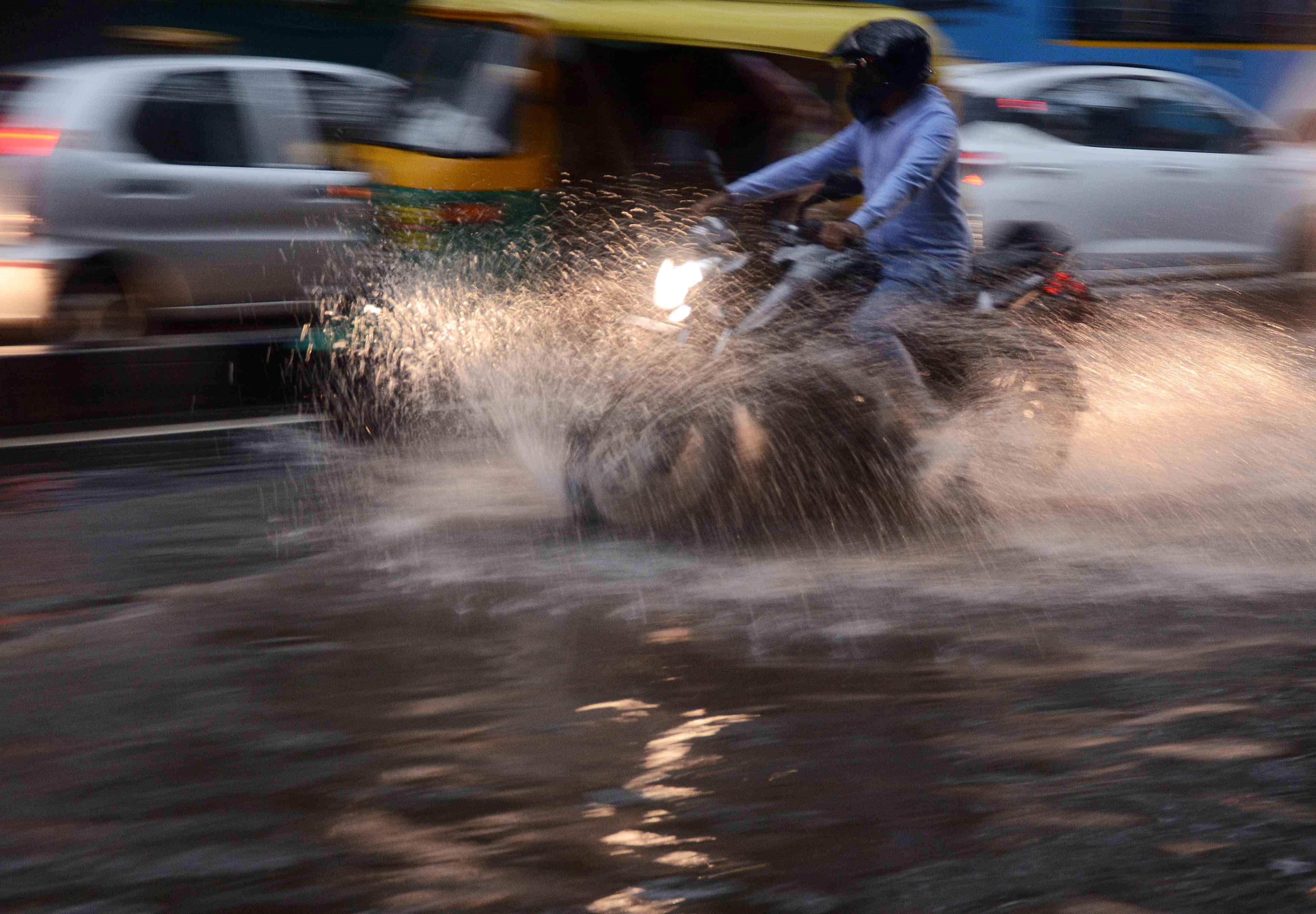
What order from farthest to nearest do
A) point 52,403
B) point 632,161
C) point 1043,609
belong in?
point 632,161
point 52,403
point 1043,609

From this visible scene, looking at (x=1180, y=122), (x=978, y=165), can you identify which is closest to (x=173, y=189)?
(x=978, y=165)

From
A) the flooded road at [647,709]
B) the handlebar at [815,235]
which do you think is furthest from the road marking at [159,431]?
the handlebar at [815,235]

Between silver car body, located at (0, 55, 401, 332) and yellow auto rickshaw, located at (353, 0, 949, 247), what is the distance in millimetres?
500

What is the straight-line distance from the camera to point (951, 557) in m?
5.42

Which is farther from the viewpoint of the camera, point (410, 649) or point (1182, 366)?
point (1182, 366)

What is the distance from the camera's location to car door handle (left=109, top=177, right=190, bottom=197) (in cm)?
898

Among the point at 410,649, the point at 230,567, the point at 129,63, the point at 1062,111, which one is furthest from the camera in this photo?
the point at 1062,111

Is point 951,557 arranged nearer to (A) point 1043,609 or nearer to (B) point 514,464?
(A) point 1043,609

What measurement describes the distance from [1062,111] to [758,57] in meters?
4.57

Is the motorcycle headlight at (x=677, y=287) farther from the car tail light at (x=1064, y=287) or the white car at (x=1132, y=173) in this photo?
the white car at (x=1132, y=173)

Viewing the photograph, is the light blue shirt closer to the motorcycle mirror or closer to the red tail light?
the motorcycle mirror

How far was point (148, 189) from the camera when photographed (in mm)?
9117

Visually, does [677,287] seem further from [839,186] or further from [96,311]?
[96,311]

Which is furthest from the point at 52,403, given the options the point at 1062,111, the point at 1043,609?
the point at 1062,111
